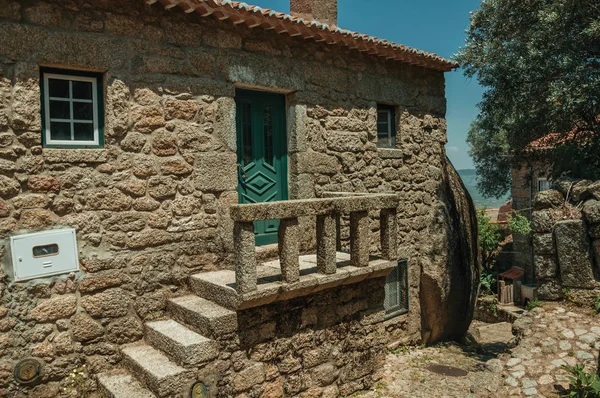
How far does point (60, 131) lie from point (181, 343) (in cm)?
247

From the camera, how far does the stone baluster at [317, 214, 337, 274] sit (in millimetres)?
5008

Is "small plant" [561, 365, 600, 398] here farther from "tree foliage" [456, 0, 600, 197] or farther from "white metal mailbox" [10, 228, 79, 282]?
"white metal mailbox" [10, 228, 79, 282]

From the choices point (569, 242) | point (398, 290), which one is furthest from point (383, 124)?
point (569, 242)

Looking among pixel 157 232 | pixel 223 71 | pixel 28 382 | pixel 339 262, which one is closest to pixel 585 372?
pixel 339 262

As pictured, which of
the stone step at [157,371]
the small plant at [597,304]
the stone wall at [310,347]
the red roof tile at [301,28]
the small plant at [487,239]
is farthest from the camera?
the small plant at [487,239]

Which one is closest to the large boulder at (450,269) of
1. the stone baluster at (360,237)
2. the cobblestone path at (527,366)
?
the cobblestone path at (527,366)

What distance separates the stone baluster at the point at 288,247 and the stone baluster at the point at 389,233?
1.56m

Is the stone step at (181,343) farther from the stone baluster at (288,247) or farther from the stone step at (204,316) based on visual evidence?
the stone baluster at (288,247)

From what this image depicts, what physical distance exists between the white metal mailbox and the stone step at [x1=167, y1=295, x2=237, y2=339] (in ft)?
3.71

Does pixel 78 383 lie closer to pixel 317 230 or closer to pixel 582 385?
pixel 317 230

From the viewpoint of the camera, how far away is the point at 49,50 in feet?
14.3

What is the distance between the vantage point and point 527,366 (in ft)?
16.7

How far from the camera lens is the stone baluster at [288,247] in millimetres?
4629

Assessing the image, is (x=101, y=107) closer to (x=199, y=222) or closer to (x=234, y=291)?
(x=199, y=222)
